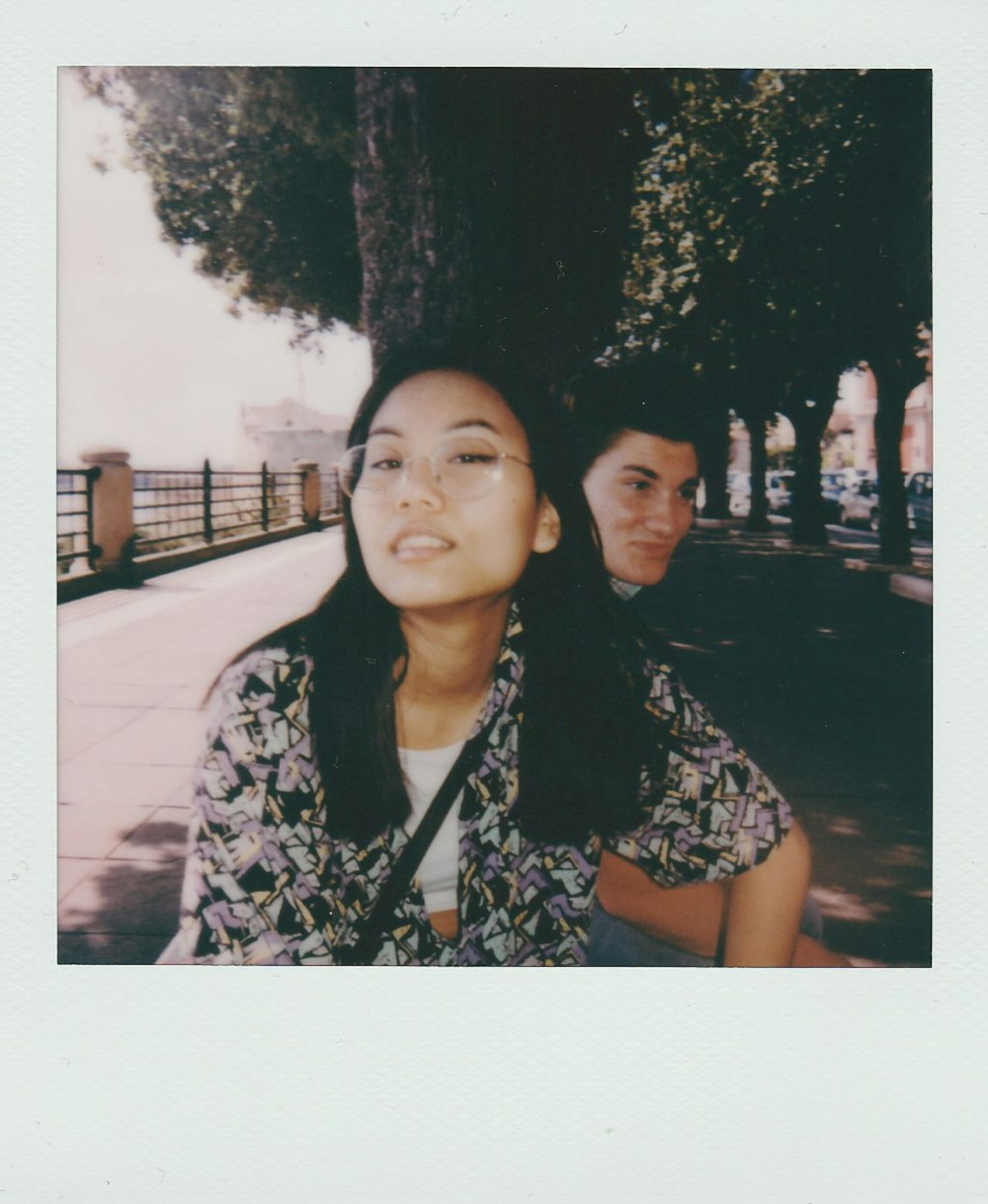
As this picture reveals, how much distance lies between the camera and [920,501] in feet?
8.00

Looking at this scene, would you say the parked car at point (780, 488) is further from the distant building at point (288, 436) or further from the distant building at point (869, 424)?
the distant building at point (288, 436)

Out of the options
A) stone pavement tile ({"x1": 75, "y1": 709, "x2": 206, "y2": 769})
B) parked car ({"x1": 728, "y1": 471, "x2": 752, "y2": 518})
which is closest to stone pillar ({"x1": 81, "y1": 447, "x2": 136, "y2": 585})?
stone pavement tile ({"x1": 75, "y1": 709, "x2": 206, "y2": 769})

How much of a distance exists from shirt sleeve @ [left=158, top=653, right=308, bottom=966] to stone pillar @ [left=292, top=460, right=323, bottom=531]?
0.42m

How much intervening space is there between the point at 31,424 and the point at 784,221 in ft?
6.90

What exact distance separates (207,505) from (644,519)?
4.27ft

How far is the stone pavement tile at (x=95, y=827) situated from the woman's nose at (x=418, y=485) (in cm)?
107

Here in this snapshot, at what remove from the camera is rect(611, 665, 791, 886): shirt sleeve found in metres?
2.00

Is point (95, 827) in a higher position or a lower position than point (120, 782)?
lower

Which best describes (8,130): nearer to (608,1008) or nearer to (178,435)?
(178,435)

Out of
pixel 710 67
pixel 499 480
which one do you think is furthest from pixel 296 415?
pixel 710 67

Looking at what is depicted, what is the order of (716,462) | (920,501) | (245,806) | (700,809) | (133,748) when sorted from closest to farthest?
1. (245,806)
2. (700,809)
3. (133,748)
4. (716,462)
5. (920,501)

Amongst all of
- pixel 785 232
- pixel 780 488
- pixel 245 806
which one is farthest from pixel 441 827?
pixel 785 232

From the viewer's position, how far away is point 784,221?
2.42m

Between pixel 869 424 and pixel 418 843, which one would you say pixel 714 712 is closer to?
pixel 418 843
